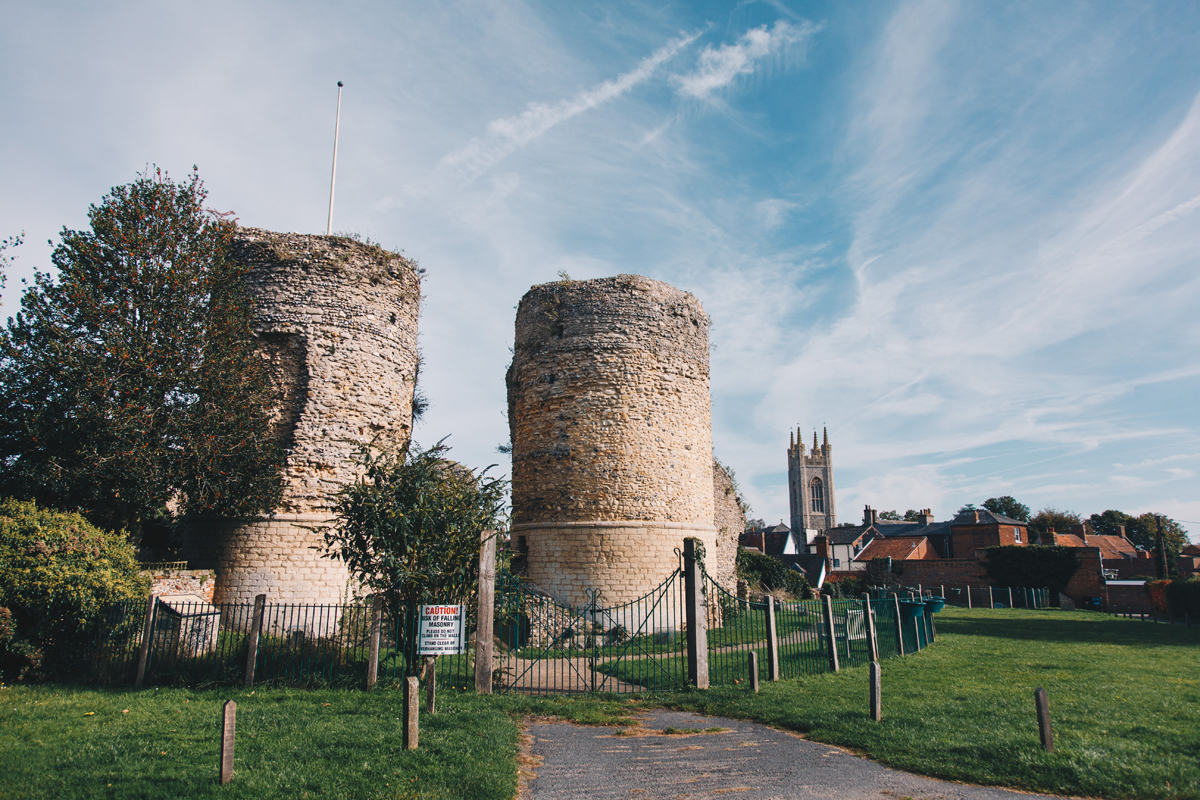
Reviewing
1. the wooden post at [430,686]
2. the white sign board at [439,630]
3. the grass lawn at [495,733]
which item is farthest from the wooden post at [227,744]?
the white sign board at [439,630]

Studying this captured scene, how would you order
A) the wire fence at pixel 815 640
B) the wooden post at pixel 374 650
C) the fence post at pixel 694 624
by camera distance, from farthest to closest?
the wire fence at pixel 815 640
the fence post at pixel 694 624
the wooden post at pixel 374 650

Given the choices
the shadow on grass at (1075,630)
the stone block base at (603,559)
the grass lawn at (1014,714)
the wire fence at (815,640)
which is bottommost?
the shadow on grass at (1075,630)

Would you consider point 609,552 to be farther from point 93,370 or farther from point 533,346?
point 93,370

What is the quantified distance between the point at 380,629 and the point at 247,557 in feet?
18.0

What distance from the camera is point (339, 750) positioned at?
6605mm

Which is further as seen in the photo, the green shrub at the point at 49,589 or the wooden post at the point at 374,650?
the wooden post at the point at 374,650

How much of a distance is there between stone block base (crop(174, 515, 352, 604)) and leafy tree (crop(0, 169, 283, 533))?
0.57m

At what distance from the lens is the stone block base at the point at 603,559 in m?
16.2

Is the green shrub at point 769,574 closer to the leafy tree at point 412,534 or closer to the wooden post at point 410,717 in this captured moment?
the leafy tree at point 412,534

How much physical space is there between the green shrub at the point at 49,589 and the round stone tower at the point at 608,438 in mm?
8982

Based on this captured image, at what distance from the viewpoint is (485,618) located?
32.6ft

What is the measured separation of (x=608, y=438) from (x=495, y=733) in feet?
32.8

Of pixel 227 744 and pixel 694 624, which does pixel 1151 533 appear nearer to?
pixel 694 624

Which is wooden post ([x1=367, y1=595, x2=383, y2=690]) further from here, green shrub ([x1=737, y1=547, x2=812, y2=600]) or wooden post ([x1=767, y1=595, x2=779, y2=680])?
green shrub ([x1=737, y1=547, x2=812, y2=600])
